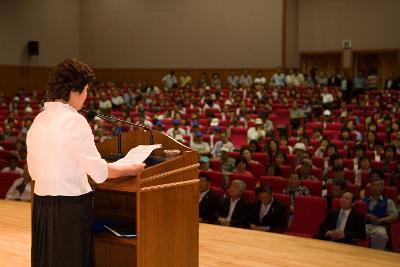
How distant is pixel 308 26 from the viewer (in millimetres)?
15234

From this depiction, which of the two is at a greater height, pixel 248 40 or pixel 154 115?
pixel 248 40

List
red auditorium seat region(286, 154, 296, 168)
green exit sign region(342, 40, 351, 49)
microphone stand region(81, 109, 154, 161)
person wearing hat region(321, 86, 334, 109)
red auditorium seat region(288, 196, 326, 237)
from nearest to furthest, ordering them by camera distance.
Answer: microphone stand region(81, 109, 154, 161)
red auditorium seat region(288, 196, 326, 237)
red auditorium seat region(286, 154, 296, 168)
person wearing hat region(321, 86, 334, 109)
green exit sign region(342, 40, 351, 49)

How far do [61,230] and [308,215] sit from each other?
2.93 m

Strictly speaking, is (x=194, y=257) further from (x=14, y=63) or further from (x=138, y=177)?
(x=14, y=63)

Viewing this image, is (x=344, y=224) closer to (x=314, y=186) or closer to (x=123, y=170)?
(x=314, y=186)

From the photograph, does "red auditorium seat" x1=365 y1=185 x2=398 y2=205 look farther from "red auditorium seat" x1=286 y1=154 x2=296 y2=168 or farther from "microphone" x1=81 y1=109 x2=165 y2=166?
"microphone" x1=81 y1=109 x2=165 y2=166

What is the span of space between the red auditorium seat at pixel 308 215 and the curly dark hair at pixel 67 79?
2933 mm

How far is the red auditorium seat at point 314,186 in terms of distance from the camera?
17.3 feet

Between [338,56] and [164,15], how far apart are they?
477cm

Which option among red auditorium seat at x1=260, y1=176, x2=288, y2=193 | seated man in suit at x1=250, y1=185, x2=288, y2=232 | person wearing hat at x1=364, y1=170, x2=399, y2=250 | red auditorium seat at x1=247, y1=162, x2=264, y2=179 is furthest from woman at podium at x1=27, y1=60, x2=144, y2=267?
red auditorium seat at x1=247, y1=162, x2=264, y2=179

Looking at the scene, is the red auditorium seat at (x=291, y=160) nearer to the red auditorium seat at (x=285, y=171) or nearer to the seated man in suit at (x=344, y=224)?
the red auditorium seat at (x=285, y=171)

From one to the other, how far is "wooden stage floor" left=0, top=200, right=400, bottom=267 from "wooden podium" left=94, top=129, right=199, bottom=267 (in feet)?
2.41

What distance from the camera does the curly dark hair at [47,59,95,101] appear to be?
79.2 inches

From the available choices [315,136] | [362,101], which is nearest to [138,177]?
[315,136]
